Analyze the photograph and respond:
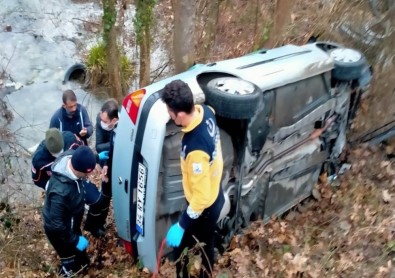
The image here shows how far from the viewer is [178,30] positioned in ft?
20.4

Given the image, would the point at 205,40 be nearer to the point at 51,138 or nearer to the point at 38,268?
the point at 51,138

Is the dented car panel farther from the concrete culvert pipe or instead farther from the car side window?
the concrete culvert pipe

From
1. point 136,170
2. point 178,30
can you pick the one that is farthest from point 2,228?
point 178,30

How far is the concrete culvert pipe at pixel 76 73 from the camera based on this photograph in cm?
1037

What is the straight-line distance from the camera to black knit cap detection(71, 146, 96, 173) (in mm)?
3932

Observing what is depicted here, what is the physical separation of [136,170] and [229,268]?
1186mm

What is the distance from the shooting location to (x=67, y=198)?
402cm

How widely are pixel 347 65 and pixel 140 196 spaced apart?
216cm

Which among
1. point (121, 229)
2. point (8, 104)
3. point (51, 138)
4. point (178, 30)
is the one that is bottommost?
point (8, 104)

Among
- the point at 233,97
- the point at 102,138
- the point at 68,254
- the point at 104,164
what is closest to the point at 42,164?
the point at 104,164

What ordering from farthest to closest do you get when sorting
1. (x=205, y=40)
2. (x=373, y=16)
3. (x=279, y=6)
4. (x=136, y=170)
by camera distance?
(x=205, y=40) < (x=279, y=6) < (x=373, y=16) < (x=136, y=170)

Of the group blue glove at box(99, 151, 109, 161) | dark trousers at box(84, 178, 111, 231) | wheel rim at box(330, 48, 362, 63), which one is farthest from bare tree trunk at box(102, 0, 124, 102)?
wheel rim at box(330, 48, 362, 63)

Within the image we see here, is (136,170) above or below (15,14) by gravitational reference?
above

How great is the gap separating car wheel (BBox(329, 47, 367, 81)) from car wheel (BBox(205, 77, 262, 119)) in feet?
3.70
